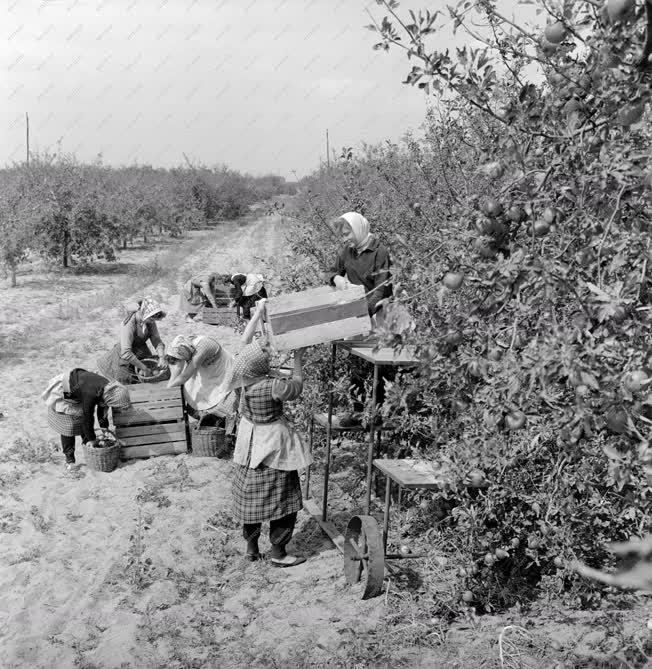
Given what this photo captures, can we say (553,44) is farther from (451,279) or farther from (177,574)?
(177,574)

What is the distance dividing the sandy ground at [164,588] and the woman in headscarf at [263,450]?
1.41 feet

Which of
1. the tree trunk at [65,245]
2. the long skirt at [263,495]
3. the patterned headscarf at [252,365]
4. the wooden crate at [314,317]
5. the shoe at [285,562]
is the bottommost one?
the shoe at [285,562]

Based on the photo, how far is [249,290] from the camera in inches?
385

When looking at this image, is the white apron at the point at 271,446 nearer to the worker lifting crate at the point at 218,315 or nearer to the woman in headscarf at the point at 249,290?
the woman in headscarf at the point at 249,290

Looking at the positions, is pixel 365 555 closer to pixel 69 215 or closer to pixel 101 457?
pixel 101 457

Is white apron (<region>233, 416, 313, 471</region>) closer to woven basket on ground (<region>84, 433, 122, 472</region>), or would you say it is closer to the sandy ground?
the sandy ground

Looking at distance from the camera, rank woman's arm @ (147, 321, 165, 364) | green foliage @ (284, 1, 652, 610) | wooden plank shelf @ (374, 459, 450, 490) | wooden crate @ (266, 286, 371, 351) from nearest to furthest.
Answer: green foliage @ (284, 1, 652, 610) → wooden crate @ (266, 286, 371, 351) → wooden plank shelf @ (374, 459, 450, 490) → woman's arm @ (147, 321, 165, 364)

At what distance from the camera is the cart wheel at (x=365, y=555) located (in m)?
4.07

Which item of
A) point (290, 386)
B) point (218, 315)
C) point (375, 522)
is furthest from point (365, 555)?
point (218, 315)

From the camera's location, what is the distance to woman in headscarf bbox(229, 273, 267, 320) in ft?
32.1

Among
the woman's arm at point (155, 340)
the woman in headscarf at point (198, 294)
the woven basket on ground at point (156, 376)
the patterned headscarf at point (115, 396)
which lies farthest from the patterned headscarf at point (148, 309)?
the woman in headscarf at point (198, 294)

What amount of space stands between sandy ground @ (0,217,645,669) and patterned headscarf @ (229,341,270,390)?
120 centimetres

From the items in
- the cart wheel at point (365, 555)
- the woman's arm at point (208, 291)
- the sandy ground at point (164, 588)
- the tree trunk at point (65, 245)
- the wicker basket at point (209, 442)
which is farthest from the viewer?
the tree trunk at point (65, 245)

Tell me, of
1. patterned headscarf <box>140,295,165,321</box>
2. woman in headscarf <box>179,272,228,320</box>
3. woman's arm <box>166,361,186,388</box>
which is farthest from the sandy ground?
woman in headscarf <box>179,272,228,320</box>
